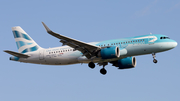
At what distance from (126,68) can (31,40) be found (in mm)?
16219

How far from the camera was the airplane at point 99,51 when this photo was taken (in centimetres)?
4203

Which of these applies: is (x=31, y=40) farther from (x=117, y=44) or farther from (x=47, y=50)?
(x=117, y=44)

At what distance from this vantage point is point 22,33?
51.0m

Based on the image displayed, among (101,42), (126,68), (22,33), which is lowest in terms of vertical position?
(126,68)

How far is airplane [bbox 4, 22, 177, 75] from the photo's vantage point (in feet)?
138

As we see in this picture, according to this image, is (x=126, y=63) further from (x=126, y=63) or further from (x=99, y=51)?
(x=99, y=51)

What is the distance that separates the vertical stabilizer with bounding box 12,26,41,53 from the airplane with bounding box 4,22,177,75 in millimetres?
883

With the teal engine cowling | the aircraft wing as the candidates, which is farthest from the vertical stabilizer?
the teal engine cowling

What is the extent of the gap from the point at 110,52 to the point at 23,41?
16.3 metres

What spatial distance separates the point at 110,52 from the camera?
41.8m

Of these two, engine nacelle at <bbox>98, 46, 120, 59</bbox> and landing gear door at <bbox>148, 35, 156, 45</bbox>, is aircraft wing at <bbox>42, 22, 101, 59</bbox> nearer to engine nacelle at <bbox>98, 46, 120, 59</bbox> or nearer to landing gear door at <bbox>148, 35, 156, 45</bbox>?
engine nacelle at <bbox>98, 46, 120, 59</bbox>

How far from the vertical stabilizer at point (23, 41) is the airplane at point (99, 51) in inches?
34.8

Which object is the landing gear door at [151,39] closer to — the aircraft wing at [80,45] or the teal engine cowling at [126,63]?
the teal engine cowling at [126,63]

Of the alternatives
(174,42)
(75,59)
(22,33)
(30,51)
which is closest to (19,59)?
(30,51)
